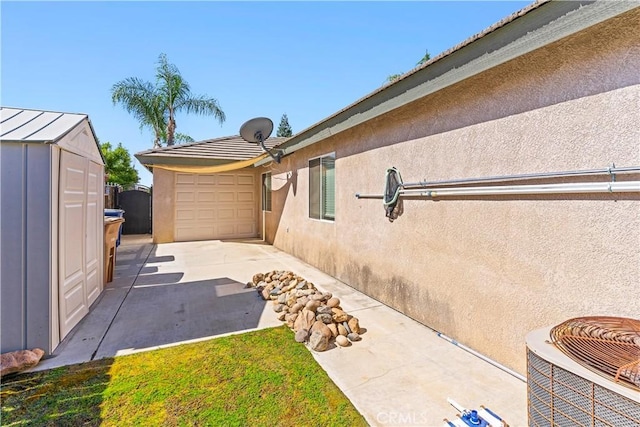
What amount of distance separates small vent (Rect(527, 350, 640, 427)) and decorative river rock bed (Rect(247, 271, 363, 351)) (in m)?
2.27

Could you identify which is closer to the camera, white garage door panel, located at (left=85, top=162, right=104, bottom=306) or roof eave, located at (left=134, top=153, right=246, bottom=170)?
white garage door panel, located at (left=85, top=162, right=104, bottom=306)

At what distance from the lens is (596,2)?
208 centimetres

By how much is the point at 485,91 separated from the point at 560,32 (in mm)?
911

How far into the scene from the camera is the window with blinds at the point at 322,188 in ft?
21.8

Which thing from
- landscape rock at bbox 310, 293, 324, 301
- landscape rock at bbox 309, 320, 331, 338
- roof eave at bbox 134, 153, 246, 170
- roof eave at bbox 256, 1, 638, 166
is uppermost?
roof eave at bbox 134, 153, 246, 170

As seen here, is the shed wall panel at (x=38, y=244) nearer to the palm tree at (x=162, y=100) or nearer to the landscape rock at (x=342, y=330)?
the landscape rock at (x=342, y=330)

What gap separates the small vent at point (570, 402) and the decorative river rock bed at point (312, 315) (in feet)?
7.44

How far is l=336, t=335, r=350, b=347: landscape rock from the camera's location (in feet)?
11.8

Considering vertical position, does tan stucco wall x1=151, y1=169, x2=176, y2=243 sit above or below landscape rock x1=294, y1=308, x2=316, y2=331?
above

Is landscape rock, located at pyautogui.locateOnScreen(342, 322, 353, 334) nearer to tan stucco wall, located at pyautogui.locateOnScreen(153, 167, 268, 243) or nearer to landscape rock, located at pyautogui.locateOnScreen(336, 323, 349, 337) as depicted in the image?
landscape rock, located at pyautogui.locateOnScreen(336, 323, 349, 337)

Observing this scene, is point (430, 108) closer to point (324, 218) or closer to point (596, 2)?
point (596, 2)

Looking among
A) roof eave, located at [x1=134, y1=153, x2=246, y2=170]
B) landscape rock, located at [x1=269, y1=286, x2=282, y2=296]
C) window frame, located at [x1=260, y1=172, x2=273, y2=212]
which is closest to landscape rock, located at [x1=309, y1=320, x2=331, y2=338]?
landscape rock, located at [x1=269, y1=286, x2=282, y2=296]

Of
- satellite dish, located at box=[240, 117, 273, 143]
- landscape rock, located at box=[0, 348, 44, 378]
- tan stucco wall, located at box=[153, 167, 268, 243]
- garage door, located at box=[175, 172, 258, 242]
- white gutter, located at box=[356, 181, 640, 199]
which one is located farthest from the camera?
garage door, located at box=[175, 172, 258, 242]

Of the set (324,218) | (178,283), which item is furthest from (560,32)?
(178,283)
